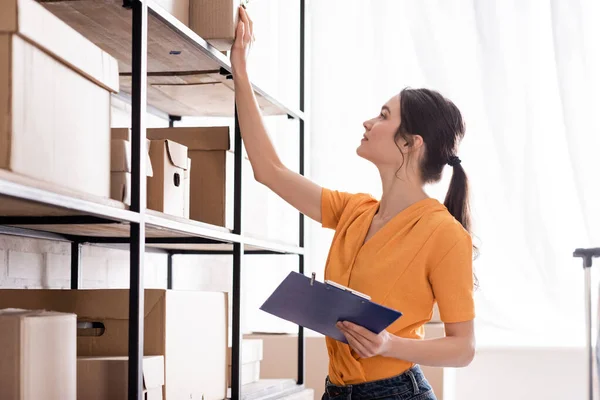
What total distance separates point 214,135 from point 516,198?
171 centimetres

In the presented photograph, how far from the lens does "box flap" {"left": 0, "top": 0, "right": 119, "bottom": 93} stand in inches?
50.2

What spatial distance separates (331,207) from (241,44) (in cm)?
48

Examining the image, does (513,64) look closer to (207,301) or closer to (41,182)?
(207,301)

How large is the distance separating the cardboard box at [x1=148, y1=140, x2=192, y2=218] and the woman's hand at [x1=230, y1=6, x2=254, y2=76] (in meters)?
0.24

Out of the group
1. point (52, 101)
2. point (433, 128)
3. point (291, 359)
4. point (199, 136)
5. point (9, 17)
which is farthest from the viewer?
point (291, 359)

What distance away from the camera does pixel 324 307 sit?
1.74 m

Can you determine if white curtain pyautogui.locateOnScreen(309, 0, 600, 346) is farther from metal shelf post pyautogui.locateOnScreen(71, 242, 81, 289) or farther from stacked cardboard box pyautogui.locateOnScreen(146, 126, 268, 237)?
metal shelf post pyautogui.locateOnScreen(71, 242, 81, 289)

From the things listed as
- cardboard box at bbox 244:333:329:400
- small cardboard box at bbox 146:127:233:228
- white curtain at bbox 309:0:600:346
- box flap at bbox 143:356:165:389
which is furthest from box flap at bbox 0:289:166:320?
white curtain at bbox 309:0:600:346

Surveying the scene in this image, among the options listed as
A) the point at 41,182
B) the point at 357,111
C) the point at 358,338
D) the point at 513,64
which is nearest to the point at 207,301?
the point at 358,338

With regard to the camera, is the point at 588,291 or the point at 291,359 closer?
the point at 588,291

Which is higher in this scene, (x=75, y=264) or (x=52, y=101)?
(x=52, y=101)

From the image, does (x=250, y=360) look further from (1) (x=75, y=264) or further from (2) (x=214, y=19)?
(2) (x=214, y=19)

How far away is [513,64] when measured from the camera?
11.9 feet

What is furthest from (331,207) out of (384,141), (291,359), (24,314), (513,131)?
(513,131)
